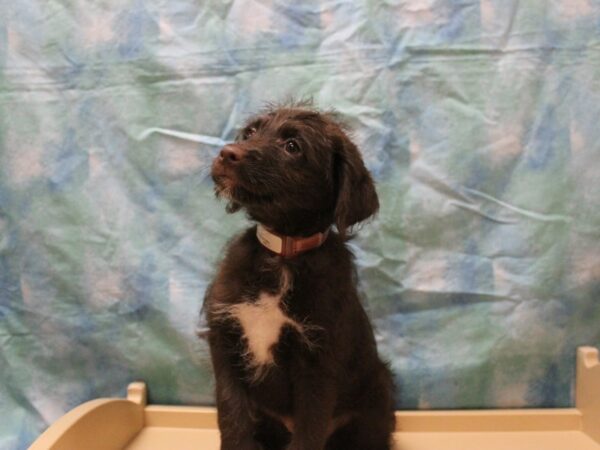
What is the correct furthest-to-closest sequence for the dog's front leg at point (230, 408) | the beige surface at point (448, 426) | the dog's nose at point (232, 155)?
the beige surface at point (448, 426) < the dog's front leg at point (230, 408) < the dog's nose at point (232, 155)

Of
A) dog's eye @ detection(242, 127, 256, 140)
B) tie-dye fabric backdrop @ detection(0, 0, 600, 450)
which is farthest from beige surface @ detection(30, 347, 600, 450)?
dog's eye @ detection(242, 127, 256, 140)

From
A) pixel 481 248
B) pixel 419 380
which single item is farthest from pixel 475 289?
pixel 419 380

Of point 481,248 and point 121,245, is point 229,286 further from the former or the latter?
point 481,248

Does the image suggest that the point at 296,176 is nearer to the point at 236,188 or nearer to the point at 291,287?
the point at 236,188

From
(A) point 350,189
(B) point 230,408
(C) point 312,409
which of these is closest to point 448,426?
(C) point 312,409

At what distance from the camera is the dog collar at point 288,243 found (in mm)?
1485

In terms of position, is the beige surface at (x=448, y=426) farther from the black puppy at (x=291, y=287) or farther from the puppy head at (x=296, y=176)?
the puppy head at (x=296, y=176)

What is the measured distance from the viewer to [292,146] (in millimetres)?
1478

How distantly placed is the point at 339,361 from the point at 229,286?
12.2 inches

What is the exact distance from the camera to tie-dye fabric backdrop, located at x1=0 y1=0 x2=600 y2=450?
6.35ft

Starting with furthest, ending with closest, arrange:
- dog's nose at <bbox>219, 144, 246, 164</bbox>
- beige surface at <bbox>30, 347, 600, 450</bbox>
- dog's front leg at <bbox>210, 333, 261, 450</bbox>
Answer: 1. beige surface at <bbox>30, 347, 600, 450</bbox>
2. dog's front leg at <bbox>210, 333, 261, 450</bbox>
3. dog's nose at <bbox>219, 144, 246, 164</bbox>

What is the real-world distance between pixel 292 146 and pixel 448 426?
1.08m

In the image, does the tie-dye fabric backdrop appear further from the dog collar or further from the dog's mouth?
the dog's mouth

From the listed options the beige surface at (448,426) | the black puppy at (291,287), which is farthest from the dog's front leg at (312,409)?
the beige surface at (448,426)
